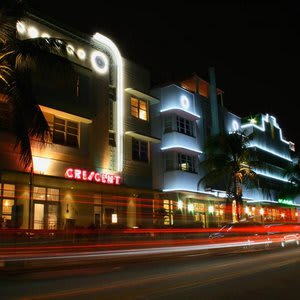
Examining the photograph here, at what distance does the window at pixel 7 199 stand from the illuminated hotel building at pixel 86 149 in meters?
0.05

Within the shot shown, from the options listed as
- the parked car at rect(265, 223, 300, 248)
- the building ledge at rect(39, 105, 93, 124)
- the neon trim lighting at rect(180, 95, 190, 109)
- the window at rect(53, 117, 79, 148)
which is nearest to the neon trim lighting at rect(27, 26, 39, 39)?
the building ledge at rect(39, 105, 93, 124)

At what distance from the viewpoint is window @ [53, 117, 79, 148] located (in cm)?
2578

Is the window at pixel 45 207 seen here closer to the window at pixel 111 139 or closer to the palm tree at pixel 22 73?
the window at pixel 111 139

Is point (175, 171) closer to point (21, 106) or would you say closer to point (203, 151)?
point (203, 151)

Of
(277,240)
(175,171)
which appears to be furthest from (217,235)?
(175,171)

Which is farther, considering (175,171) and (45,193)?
(175,171)

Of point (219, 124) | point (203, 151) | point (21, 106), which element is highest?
point (219, 124)

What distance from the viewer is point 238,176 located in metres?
34.3

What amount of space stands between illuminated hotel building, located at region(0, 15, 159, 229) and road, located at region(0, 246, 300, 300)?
7.16 m

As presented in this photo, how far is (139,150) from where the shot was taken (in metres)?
31.9

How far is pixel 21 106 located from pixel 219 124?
27.3 m

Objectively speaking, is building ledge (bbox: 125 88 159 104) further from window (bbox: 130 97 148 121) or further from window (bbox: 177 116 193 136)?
window (bbox: 177 116 193 136)

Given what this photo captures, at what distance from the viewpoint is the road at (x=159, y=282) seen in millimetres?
9258

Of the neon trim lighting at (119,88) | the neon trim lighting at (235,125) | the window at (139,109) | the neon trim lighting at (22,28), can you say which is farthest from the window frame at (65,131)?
the neon trim lighting at (235,125)
